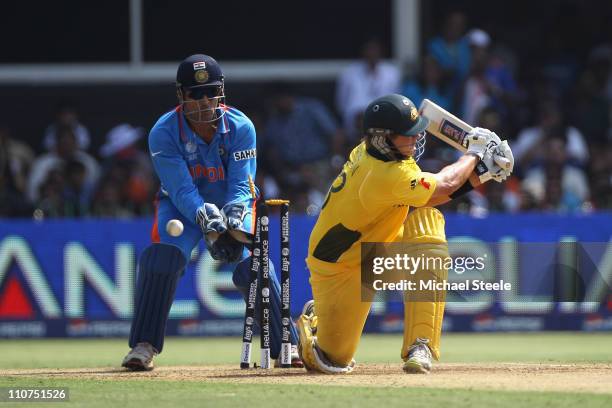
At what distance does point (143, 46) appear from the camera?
17391 millimetres

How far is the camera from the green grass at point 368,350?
10234mm

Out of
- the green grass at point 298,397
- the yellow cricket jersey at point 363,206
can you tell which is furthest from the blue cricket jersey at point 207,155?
the green grass at point 298,397

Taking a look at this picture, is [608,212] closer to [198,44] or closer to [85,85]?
[198,44]

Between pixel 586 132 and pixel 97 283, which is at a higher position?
pixel 586 132

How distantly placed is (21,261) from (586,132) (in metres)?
7.09

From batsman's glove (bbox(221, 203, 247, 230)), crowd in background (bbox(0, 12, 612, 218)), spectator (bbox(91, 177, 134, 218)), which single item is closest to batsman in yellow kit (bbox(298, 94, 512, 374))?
batsman's glove (bbox(221, 203, 247, 230))

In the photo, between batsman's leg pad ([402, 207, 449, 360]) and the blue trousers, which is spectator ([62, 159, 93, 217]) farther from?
batsman's leg pad ([402, 207, 449, 360])

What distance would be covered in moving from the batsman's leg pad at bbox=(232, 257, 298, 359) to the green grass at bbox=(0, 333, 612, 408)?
3.34ft

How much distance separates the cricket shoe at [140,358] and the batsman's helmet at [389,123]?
211 centimetres

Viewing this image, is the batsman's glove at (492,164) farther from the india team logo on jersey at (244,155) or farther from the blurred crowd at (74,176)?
the blurred crowd at (74,176)

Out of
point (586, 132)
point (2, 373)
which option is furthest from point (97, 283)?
point (586, 132)

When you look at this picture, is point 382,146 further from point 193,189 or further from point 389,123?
point 193,189

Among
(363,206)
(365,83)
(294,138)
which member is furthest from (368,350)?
(365,83)

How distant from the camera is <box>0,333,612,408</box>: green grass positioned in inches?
264
